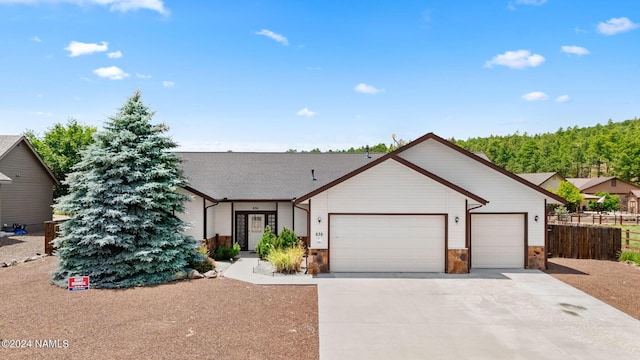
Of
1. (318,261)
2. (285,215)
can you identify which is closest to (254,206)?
(285,215)

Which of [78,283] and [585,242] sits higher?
[585,242]

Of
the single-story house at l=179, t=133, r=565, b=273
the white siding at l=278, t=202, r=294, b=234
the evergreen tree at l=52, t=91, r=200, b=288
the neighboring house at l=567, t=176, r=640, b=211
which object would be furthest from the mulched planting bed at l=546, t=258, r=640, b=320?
the neighboring house at l=567, t=176, r=640, b=211

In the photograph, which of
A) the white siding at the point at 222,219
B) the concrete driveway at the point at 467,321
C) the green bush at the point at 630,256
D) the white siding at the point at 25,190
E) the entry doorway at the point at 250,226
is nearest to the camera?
the concrete driveway at the point at 467,321

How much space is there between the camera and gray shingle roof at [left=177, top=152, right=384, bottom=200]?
62.3 ft

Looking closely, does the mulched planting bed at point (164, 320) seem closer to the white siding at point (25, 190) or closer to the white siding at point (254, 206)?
the white siding at point (254, 206)

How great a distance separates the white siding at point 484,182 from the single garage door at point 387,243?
2172mm

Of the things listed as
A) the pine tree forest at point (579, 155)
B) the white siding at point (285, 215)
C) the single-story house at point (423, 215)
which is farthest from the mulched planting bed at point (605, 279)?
the pine tree forest at point (579, 155)

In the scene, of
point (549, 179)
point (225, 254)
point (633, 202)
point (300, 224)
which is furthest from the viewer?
point (549, 179)

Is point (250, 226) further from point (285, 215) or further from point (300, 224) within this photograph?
point (300, 224)

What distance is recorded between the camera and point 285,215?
18.9 m

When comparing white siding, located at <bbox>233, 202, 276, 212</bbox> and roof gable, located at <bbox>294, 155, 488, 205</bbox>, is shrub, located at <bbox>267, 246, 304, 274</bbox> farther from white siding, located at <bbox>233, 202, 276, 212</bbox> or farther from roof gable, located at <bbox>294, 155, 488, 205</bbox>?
white siding, located at <bbox>233, 202, 276, 212</bbox>

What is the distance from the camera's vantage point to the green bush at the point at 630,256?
1582cm

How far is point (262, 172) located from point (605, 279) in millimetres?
15871

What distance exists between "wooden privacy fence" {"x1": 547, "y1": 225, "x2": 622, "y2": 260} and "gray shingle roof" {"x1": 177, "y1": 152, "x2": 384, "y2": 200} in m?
10.6
